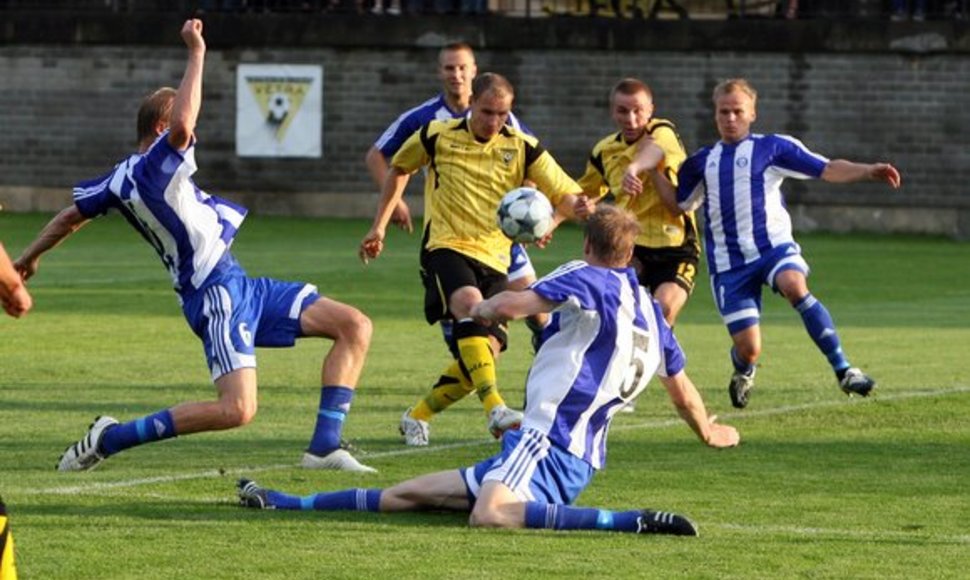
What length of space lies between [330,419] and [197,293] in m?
0.94

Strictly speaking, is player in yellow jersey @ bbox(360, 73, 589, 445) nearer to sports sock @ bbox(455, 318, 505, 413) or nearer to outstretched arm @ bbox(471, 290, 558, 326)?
sports sock @ bbox(455, 318, 505, 413)

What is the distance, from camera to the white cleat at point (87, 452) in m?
10.7

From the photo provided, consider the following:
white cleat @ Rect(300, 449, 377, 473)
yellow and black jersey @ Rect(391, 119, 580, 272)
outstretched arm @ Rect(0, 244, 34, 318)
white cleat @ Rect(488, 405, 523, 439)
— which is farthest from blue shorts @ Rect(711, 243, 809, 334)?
outstretched arm @ Rect(0, 244, 34, 318)

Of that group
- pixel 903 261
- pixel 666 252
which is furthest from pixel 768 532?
pixel 903 261

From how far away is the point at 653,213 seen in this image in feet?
46.3

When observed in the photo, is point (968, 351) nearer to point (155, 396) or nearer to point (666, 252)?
point (666, 252)

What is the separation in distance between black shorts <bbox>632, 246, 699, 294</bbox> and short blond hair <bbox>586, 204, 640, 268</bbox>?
15.6 feet

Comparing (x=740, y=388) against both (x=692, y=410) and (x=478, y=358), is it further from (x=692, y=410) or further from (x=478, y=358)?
(x=692, y=410)

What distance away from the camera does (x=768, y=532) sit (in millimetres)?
9328

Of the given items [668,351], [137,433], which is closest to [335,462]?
[137,433]

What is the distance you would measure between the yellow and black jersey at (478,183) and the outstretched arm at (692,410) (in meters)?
2.71

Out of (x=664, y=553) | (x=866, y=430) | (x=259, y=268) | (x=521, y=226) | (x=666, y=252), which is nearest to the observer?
(x=664, y=553)

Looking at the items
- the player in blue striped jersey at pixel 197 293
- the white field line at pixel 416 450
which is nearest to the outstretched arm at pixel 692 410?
the player in blue striped jersey at pixel 197 293

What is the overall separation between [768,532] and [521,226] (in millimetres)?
2602
